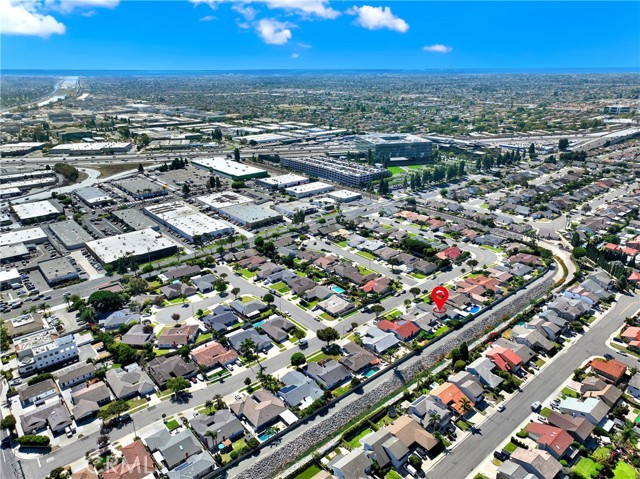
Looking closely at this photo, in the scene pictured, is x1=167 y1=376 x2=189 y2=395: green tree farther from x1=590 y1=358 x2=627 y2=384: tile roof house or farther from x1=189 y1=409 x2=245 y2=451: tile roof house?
x1=590 y1=358 x2=627 y2=384: tile roof house

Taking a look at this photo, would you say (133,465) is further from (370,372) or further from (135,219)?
(135,219)

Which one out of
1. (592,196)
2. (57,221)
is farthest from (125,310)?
(592,196)

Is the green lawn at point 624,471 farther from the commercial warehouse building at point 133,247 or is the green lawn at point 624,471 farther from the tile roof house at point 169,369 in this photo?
the commercial warehouse building at point 133,247

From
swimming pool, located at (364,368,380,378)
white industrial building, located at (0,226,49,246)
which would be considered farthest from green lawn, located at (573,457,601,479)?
white industrial building, located at (0,226,49,246)

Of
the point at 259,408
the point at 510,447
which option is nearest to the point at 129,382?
the point at 259,408

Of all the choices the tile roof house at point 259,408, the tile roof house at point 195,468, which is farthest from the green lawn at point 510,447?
the tile roof house at point 195,468

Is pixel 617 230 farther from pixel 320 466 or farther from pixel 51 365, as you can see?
pixel 51 365
